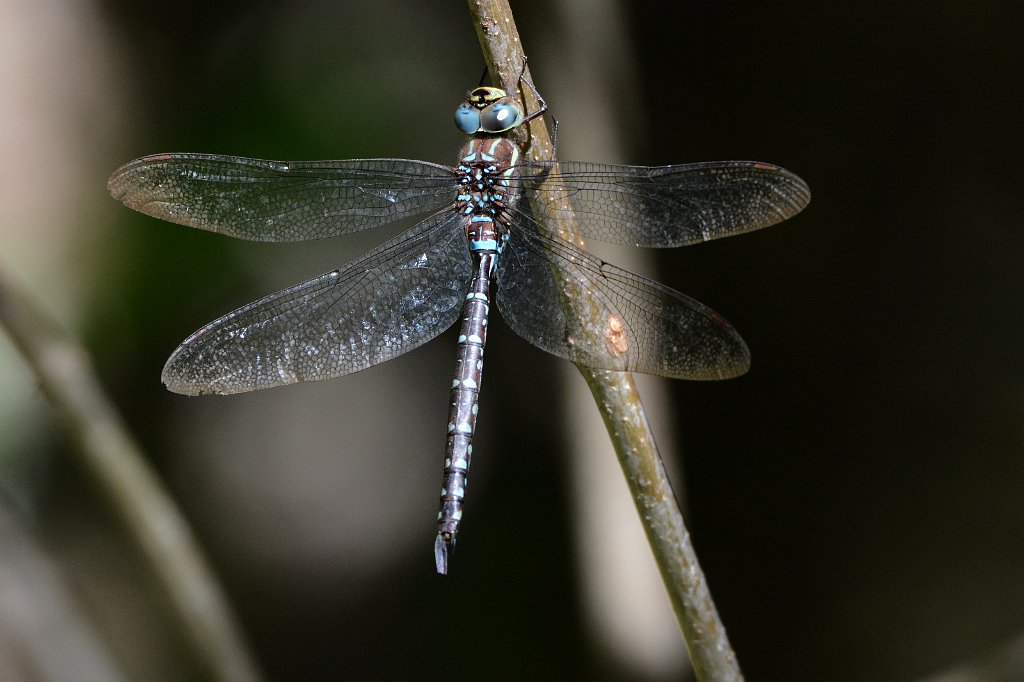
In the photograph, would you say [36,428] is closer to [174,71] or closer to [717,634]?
[174,71]

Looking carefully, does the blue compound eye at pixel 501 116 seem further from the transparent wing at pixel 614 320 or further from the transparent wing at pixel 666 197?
the transparent wing at pixel 614 320

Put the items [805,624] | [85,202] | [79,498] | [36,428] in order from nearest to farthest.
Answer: [36,428] → [805,624] → [85,202] → [79,498]

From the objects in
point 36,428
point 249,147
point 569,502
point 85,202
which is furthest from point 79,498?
point 569,502

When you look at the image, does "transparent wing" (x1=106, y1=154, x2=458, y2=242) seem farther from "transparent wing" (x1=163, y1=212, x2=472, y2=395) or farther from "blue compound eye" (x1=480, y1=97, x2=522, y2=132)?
"blue compound eye" (x1=480, y1=97, x2=522, y2=132)

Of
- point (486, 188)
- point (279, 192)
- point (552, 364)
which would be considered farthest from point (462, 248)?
point (552, 364)

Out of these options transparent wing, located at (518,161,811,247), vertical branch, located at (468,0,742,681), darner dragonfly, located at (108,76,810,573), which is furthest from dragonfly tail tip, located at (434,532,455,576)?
transparent wing, located at (518,161,811,247)

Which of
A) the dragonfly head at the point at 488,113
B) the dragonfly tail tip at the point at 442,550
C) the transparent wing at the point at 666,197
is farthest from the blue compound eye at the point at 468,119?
the dragonfly tail tip at the point at 442,550
